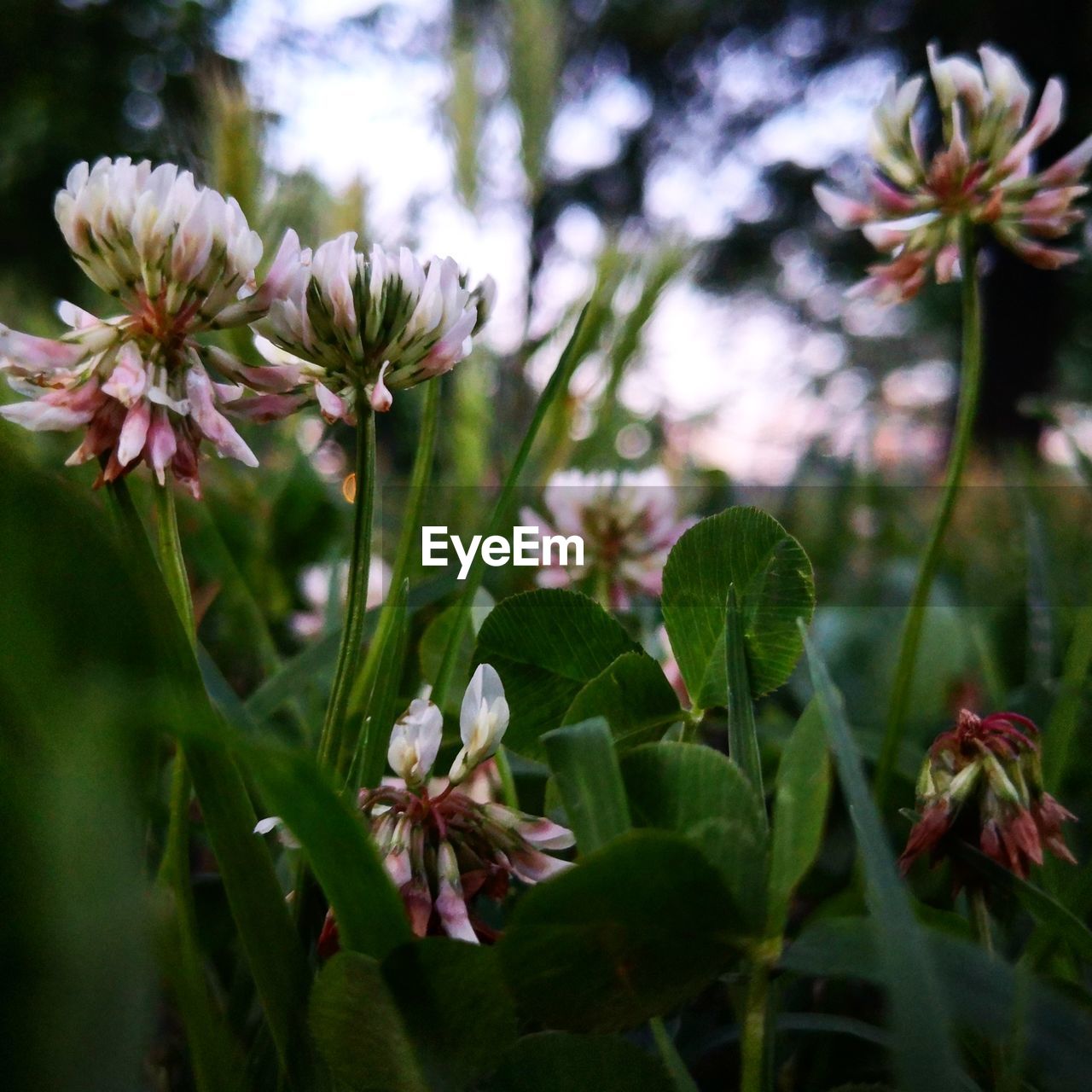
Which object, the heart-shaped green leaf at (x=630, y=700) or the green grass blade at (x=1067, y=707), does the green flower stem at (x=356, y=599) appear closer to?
the heart-shaped green leaf at (x=630, y=700)

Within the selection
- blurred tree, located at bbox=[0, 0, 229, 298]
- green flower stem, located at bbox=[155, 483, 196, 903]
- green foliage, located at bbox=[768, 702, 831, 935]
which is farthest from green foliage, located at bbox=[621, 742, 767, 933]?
blurred tree, located at bbox=[0, 0, 229, 298]

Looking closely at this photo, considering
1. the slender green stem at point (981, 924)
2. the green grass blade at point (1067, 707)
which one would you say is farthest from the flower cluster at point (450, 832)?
the green grass blade at point (1067, 707)

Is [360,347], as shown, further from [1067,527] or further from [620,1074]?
[1067,527]

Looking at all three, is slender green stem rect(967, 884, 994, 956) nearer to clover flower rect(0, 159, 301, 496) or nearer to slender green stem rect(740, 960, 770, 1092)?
slender green stem rect(740, 960, 770, 1092)

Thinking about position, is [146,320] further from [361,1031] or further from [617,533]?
[617,533]

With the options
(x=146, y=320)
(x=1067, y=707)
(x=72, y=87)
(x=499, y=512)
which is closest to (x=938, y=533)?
(x=1067, y=707)

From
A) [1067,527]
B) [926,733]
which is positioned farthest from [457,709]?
[1067,527]
